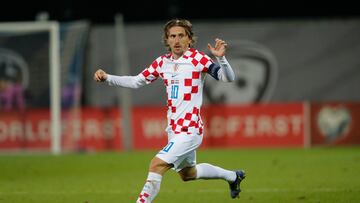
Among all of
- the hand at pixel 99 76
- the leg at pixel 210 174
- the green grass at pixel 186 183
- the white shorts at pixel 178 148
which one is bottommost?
the green grass at pixel 186 183

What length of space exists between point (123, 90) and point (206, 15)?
526 cm

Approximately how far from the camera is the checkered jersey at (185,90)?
923 cm

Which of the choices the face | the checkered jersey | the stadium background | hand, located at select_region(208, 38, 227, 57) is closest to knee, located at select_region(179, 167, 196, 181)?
the checkered jersey

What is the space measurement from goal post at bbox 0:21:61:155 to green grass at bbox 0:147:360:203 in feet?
2.17

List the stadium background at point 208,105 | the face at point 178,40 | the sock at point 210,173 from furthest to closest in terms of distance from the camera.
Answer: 1. the stadium background at point 208,105
2. the sock at point 210,173
3. the face at point 178,40

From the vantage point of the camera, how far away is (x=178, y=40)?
9.39 metres

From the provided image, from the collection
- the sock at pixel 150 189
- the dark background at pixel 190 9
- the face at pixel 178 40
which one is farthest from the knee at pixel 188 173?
the dark background at pixel 190 9

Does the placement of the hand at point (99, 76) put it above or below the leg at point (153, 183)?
above

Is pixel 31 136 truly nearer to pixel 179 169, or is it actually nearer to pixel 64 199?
pixel 64 199

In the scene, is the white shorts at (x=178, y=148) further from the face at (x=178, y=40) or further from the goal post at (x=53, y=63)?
the goal post at (x=53, y=63)

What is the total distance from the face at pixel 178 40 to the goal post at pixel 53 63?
1235 centimetres

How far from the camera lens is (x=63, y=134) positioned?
22.3m

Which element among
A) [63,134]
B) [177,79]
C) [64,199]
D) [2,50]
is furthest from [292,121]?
[177,79]

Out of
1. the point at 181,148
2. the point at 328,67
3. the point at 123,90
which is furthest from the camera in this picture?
the point at 328,67
